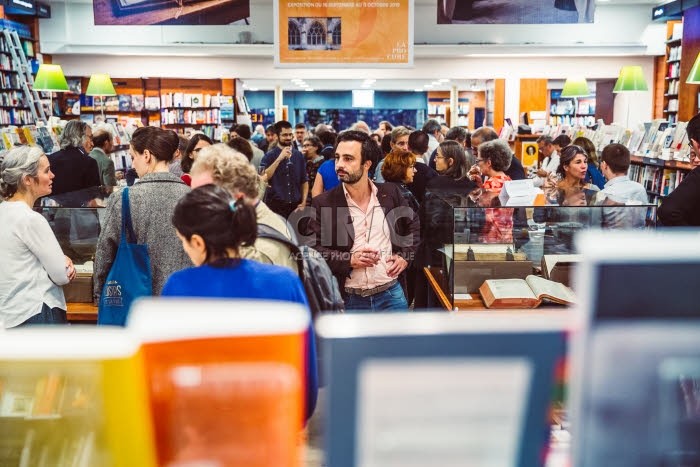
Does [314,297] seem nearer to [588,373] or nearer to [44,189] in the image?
[588,373]

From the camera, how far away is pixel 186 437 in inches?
32.9

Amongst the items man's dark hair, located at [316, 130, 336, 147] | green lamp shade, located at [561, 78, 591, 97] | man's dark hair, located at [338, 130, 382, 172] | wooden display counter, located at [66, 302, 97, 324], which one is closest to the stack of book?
man's dark hair, located at [338, 130, 382, 172]

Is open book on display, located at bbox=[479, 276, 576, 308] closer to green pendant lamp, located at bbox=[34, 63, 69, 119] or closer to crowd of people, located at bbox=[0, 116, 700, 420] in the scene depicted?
crowd of people, located at bbox=[0, 116, 700, 420]

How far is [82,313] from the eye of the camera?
3.64m

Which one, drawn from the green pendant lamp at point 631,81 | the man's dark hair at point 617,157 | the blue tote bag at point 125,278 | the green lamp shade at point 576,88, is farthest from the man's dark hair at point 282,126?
the green lamp shade at point 576,88

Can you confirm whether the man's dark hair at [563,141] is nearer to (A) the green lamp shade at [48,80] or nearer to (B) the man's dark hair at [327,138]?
(B) the man's dark hair at [327,138]

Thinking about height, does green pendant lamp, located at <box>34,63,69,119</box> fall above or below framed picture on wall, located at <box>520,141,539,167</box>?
above

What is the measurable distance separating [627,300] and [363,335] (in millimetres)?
309

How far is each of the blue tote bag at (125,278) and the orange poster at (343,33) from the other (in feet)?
14.2

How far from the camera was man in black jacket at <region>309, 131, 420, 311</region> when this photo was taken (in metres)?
3.14

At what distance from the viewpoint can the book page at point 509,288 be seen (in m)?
3.21

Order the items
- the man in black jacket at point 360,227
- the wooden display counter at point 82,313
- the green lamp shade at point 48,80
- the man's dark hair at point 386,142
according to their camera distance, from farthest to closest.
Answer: the green lamp shade at point 48,80, the man's dark hair at point 386,142, the wooden display counter at point 82,313, the man in black jacket at point 360,227

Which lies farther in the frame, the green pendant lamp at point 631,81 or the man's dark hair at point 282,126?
Answer: the green pendant lamp at point 631,81

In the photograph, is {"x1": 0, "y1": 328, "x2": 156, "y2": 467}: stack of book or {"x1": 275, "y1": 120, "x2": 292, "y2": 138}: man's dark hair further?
{"x1": 275, "y1": 120, "x2": 292, "y2": 138}: man's dark hair
